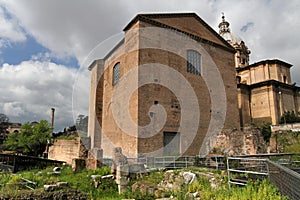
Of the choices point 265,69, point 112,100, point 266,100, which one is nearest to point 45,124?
point 112,100

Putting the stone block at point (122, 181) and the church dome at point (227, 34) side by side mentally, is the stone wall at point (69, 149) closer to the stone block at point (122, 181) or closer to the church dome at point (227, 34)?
the stone block at point (122, 181)

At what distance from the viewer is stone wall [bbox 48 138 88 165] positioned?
2177cm

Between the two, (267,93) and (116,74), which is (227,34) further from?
A: (116,74)

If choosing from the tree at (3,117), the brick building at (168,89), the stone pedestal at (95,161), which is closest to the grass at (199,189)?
the stone pedestal at (95,161)

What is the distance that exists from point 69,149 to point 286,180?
22.0 metres

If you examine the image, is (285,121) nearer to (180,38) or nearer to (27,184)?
(180,38)

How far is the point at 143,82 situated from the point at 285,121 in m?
23.4

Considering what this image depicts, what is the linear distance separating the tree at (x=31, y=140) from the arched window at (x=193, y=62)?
23.0 m

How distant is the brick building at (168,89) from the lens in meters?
16.8

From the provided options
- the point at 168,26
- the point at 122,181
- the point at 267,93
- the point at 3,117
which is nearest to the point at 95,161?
the point at 122,181

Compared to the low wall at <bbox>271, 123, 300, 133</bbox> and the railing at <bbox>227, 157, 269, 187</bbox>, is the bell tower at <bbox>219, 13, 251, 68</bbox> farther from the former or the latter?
the railing at <bbox>227, 157, 269, 187</bbox>

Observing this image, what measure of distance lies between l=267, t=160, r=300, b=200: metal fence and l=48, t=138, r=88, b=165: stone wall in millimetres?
18184

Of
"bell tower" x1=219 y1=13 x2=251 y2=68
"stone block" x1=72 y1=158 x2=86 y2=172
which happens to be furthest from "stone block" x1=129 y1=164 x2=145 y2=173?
"bell tower" x1=219 y1=13 x2=251 y2=68

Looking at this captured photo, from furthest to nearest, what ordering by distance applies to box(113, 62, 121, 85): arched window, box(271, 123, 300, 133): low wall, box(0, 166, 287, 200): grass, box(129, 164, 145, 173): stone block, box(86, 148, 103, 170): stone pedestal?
box(271, 123, 300, 133): low wall → box(113, 62, 121, 85): arched window → box(86, 148, 103, 170): stone pedestal → box(129, 164, 145, 173): stone block → box(0, 166, 287, 200): grass
